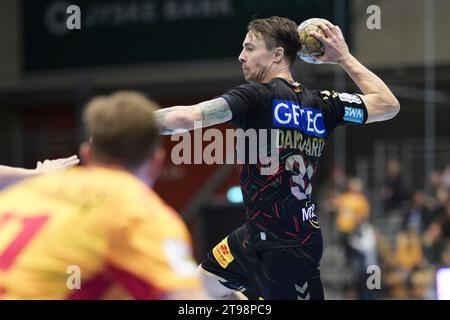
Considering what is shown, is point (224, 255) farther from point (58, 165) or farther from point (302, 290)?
point (58, 165)

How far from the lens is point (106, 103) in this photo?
2900 mm

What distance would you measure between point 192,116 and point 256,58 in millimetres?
808

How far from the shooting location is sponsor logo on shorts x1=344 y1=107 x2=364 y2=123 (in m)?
5.80

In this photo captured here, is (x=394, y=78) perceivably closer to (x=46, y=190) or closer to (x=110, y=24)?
(x=110, y=24)

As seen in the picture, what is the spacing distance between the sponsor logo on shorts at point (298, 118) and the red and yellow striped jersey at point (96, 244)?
8.13ft

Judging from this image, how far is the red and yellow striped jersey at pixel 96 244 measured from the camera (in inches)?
111

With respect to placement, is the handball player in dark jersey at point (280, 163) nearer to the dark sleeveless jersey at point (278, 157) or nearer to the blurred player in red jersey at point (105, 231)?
the dark sleeveless jersey at point (278, 157)

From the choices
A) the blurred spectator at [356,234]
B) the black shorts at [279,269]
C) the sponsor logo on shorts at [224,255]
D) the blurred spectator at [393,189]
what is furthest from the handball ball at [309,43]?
the blurred spectator at [393,189]

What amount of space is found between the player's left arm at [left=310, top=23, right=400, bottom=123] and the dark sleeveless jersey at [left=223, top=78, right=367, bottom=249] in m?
0.47

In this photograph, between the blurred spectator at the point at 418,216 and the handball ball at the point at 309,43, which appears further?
the blurred spectator at the point at 418,216

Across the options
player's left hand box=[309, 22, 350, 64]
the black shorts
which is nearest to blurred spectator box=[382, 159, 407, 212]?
player's left hand box=[309, 22, 350, 64]

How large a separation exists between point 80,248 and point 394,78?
64.6 feet

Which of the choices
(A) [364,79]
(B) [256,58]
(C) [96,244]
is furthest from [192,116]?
(C) [96,244]

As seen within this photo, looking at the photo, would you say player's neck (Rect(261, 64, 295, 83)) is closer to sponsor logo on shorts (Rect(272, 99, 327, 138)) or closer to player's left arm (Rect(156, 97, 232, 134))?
sponsor logo on shorts (Rect(272, 99, 327, 138))
